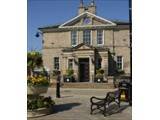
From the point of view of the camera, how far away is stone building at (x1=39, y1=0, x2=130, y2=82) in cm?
2184

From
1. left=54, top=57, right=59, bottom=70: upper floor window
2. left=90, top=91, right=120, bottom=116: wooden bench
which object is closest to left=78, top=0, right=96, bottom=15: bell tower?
left=54, top=57, right=59, bottom=70: upper floor window

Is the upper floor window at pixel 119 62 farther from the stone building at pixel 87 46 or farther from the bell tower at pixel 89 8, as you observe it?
the bell tower at pixel 89 8

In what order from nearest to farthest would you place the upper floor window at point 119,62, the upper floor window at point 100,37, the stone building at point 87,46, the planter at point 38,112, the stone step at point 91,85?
the planter at point 38,112
the stone step at point 91,85
the stone building at point 87,46
the upper floor window at point 119,62
the upper floor window at point 100,37

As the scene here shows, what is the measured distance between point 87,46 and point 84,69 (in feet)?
5.77

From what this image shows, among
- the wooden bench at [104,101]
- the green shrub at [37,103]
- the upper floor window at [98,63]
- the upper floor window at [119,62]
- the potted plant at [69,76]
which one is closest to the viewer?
the green shrub at [37,103]

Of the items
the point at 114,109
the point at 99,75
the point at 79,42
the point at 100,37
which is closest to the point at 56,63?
the point at 79,42

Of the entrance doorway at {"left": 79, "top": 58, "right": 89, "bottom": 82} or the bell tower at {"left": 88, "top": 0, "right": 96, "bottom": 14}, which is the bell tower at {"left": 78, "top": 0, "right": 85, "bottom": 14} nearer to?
the bell tower at {"left": 88, "top": 0, "right": 96, "bottom": 14}

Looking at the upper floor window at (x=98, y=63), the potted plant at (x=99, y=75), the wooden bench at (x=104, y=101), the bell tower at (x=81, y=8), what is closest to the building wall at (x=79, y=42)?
the upper floor window at (x=98, y=63)

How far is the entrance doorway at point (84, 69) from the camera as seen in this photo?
876 inches
